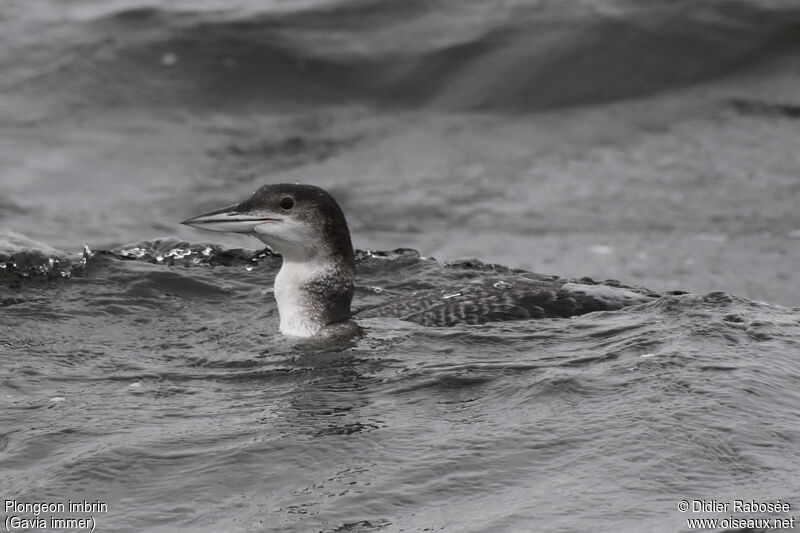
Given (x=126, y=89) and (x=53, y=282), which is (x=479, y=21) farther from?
(x=53, y=282)

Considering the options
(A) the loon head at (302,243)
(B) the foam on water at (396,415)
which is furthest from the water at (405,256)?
(A) the loon head at (302,243)

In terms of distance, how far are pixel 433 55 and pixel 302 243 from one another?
7.03 m

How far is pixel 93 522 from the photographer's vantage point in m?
4.75

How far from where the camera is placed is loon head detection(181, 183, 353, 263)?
7.02 metres

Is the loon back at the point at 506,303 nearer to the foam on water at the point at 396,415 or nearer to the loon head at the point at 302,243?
the foam on water at the point at 396,415

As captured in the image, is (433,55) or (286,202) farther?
(433,55)

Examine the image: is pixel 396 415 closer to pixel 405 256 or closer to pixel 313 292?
pixel 313 292

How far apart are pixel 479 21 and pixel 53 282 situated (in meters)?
7.67

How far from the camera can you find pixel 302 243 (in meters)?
7.23

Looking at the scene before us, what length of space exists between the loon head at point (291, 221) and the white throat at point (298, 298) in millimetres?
50

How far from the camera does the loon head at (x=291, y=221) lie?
23.0ft

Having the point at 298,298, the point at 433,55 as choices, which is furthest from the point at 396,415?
the point at 433,55

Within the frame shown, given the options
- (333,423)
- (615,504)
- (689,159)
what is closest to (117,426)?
(333,423)

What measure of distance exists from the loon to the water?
0.59 feet
